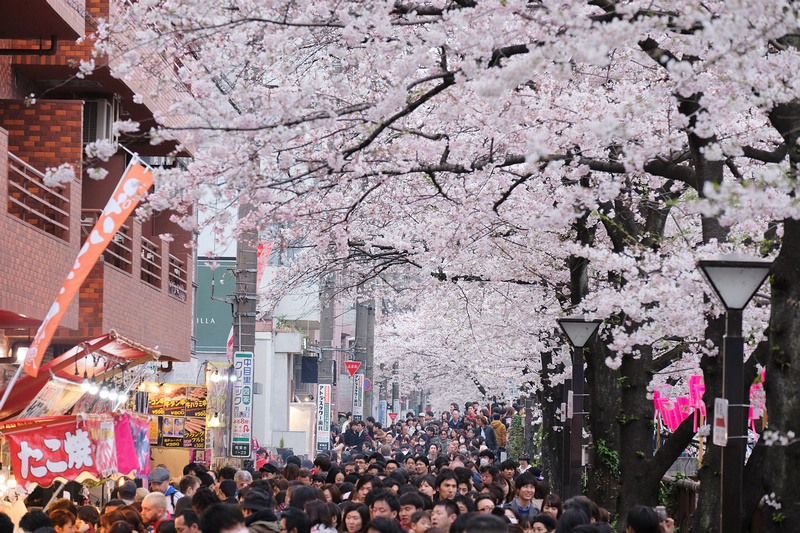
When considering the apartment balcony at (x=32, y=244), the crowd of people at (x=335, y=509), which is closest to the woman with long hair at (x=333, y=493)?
the crowd of people at (x=335, y=509)

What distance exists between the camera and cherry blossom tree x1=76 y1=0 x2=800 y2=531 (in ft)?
24.2

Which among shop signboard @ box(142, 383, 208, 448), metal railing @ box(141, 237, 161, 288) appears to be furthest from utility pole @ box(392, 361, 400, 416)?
metal railing @ box(141, 237, 161, 288)

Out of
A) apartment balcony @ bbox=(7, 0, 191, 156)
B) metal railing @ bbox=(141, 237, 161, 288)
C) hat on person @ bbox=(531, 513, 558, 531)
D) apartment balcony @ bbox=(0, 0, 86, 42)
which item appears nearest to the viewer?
hat on person @ bbox=(531, 513, 558, 531)

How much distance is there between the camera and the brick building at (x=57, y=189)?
12.6 metres

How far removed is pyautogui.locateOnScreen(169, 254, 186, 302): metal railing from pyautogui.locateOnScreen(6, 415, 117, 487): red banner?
28.5ft

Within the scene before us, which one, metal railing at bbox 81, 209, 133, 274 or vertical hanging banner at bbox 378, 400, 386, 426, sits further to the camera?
vertical hanging banner at bbox 378, 400, 386, 426

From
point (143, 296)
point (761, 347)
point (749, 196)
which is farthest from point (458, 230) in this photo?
point (749, 196)

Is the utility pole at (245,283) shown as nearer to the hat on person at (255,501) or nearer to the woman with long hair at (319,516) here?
the hat on person at (255,501)

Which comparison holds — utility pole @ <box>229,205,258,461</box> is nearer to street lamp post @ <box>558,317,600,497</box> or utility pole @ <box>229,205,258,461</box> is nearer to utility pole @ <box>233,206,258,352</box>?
utility pole @ <box>233,206,258,352</box>

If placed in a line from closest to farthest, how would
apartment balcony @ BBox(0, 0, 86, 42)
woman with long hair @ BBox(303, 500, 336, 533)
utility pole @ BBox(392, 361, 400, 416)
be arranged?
woman with long hair @ BBox(303, 500, 336, 533) < apartment balcony @ BBox(0, 0, 86, 42) < utility pole @ BBox(392, 361, 400, 416)

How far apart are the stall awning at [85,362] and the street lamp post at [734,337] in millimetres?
7495

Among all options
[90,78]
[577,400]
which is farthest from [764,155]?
[90,78]

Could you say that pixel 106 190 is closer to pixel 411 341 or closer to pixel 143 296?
pixel 143 296

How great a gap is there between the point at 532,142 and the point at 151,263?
41.9 ft
